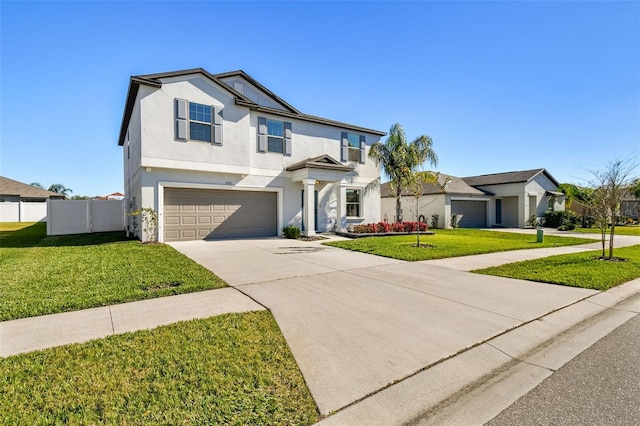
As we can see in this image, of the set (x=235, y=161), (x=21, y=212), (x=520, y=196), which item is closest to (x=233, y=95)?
(x=235, y=161)

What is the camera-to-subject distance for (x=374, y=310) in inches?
188

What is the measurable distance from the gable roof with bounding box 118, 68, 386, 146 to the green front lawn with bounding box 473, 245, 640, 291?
11.8m

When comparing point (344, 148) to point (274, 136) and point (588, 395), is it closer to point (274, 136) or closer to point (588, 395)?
point (274, 136)

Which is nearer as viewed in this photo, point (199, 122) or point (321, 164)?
point (199, 122)

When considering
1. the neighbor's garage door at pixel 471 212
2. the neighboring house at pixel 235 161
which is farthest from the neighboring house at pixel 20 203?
the neighbor's garage door at pixel 471 212

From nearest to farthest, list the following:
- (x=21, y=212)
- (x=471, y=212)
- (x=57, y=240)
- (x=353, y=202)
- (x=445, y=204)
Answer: (x=57, y=240) → (x=353, y=202) → (x=445, y=204) → (x=471, y=212) → (x=21, y=212)

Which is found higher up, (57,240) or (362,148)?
(362,148)

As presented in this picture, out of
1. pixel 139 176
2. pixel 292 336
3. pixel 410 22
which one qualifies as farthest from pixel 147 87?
pixel 292 336

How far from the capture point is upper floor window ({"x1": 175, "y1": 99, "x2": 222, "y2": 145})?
41.5 feet

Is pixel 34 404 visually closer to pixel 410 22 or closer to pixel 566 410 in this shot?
pixel 566 410

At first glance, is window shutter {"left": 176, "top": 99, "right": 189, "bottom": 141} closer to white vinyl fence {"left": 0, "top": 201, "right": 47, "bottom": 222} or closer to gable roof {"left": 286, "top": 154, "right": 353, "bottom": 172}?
gable roof {"left": 286, "top": 154, "right": 353, "bottom": 172}

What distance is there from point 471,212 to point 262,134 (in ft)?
63.5

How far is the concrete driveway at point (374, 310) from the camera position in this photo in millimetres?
3070

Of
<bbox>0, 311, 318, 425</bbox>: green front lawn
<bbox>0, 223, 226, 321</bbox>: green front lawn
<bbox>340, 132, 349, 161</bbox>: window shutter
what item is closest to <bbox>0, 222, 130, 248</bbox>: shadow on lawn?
<bbox>0, 223, 226, 321</bbox>: green front lawn
